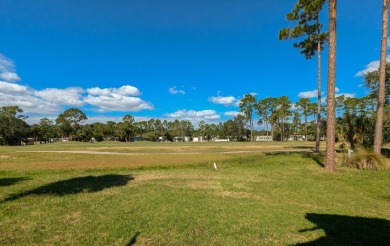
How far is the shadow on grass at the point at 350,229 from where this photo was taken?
451cm

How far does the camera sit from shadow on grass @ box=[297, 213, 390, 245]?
178 inches

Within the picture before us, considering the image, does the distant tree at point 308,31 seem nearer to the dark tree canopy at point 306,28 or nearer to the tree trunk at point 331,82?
the dark tree canopy at point 306,28

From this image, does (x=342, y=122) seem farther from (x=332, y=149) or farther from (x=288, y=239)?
(x=288, y=239)

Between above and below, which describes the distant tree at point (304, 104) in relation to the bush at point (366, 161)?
above

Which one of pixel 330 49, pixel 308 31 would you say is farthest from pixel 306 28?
pixel 330 49

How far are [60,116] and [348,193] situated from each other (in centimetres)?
A: 12031

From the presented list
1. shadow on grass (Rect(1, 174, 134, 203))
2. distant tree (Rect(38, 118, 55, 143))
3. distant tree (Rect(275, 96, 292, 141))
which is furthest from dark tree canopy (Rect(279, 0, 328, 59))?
distant tree (Rect(38, 118, 55, 143))

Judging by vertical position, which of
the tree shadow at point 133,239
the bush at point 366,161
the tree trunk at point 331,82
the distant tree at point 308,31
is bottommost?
the tree shadow at point 133,239

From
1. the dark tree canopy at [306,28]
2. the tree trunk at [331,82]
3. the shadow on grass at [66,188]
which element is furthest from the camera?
the dark tree canopy at [306,28]

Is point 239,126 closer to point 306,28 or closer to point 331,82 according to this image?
point 306,28

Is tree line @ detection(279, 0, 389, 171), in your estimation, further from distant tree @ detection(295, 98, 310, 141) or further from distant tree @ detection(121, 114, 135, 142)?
distant tree @ detection(121, 114, 135, 142)

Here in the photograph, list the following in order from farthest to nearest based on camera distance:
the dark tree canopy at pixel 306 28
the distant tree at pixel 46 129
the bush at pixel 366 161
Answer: the distant tree at pixel 46 129 < the dark tree canopy at pixel 306 28 < the bush at pixel 366 161

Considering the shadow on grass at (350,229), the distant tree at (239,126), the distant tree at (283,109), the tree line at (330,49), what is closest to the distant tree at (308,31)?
the tree line at (330,49)

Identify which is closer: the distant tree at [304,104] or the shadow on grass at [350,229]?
the shadow on grass at [350,229]
